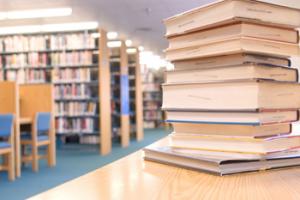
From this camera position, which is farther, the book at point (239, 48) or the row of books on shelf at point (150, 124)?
the row of books on shelf at point (150, 124)

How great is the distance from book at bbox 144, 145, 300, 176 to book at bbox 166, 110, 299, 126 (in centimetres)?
8

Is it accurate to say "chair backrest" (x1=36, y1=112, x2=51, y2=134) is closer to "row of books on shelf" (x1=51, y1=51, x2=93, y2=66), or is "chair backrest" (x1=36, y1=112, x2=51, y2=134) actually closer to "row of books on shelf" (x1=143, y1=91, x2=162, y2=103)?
"row of books on shelf" (x1=51, y1=51, x2=93, y2=66)

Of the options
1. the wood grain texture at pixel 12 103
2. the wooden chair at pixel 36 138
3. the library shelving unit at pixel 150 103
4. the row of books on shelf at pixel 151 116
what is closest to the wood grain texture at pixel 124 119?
the wooden chair at pixel 36 138

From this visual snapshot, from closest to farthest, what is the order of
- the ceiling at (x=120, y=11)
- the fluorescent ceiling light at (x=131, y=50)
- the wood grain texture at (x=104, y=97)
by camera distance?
the ceiling at (x=120, y=11) < the wood grain texture at (x=104, y=97) < the fluorescent ceiling light at (x=131, y=50)

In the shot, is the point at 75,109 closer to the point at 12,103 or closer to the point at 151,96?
the point at 12,103

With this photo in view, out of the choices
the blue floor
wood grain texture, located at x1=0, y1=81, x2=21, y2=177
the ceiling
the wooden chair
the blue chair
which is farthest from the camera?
the ceiling

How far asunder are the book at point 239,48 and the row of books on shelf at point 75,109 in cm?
718

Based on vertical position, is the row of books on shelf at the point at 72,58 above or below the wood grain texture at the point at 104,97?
above

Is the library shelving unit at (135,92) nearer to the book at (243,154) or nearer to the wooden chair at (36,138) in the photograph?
the wooden chair at (36,138)

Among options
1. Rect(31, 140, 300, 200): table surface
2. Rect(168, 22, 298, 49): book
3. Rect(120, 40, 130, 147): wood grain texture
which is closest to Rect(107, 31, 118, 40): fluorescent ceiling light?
Rect(120, 40, 130, 147): wood grain texture

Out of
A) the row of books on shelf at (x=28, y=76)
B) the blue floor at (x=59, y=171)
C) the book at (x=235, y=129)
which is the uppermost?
the row of books on shelf at (x=28, y=76)

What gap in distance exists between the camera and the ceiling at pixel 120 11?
23.2 ft

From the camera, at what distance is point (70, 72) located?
26.3 ft

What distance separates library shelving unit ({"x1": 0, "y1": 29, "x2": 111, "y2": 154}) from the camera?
26.0ft
